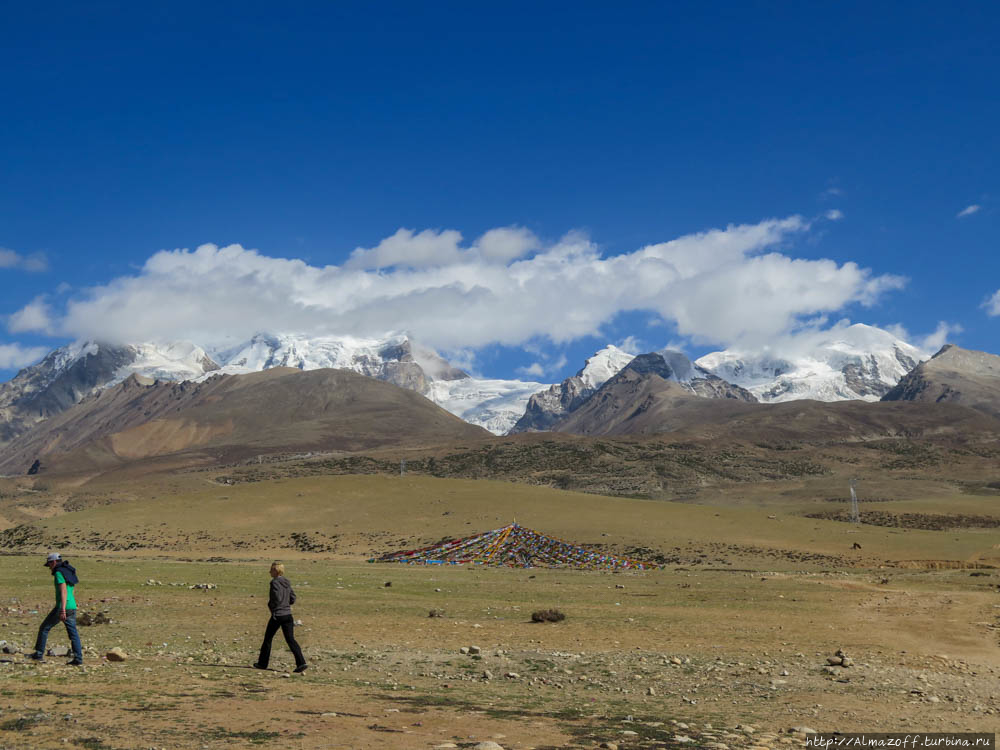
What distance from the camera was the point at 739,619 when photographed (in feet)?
92.5

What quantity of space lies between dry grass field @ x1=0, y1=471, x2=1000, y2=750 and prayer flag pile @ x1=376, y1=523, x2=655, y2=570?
3362 millimetres

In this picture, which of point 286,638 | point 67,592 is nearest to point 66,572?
point 67,592

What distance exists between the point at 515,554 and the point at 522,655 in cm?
3495

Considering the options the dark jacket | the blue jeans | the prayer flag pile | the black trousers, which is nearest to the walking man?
the blue jeans

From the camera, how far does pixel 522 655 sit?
2066 cm

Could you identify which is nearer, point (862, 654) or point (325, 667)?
point (325, 667)

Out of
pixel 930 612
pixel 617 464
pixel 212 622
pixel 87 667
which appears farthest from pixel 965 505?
pixel 87 667

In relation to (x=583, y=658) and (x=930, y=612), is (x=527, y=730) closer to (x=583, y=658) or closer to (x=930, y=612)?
(x=583, y=658)

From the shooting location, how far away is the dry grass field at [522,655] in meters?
13.1

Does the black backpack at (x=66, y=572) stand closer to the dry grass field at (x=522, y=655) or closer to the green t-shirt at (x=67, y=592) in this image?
the green t-shirt at (x=67, y=592)

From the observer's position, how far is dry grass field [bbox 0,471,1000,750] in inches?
516

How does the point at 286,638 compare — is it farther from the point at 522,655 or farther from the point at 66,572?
the point at 522,655

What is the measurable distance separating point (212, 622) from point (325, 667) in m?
7.28

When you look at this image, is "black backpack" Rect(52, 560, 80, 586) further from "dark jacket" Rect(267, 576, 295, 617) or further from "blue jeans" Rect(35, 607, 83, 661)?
"dark jacket" Rect(267, 576, 295, 617)
